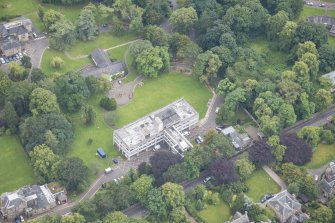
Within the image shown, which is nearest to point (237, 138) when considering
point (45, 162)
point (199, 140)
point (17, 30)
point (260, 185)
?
point (199, 140)

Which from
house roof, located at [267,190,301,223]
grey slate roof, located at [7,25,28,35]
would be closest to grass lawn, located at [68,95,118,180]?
grey slate roof, located at [7,25,28,35]

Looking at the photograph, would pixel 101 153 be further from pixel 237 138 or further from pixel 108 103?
pixel 237 138

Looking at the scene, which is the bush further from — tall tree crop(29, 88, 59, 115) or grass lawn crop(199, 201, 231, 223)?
grass lawn crop(199, 201, 231, 223)

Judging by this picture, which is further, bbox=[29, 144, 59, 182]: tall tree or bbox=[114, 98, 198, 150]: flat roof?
bbox=[114, 98, 198, 150]: flat roof

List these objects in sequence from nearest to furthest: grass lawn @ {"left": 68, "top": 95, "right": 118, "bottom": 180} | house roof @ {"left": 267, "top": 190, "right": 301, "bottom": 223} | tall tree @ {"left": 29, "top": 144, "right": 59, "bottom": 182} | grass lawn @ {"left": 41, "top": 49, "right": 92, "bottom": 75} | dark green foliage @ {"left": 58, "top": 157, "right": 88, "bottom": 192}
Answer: house roof @ {"left": 267, "top": 190, "right": 301, "bottom": 223} → dark green foliage @ {"left": 58, "top": 157, "right": 88, "bottom": 192} → tall tree @ {"left": 29, "top": 144, "right": 59, "bottom": 182} → grass lawn @ {"left": 68, "top": 95, "right": 118, "bottom": 180} → grass lawn @ {"left": 41, "top": 49, "right": 92, "bottom": 75}

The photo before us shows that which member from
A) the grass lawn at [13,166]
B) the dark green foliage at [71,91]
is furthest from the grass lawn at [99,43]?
the grass lawn at [13,166]

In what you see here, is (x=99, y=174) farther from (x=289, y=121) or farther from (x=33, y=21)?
(x=33, y=21)

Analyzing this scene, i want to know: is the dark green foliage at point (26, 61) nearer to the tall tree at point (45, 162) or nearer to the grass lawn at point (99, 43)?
the grass lawn at point (99, 43)

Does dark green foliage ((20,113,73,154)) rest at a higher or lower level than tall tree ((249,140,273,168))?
higher
